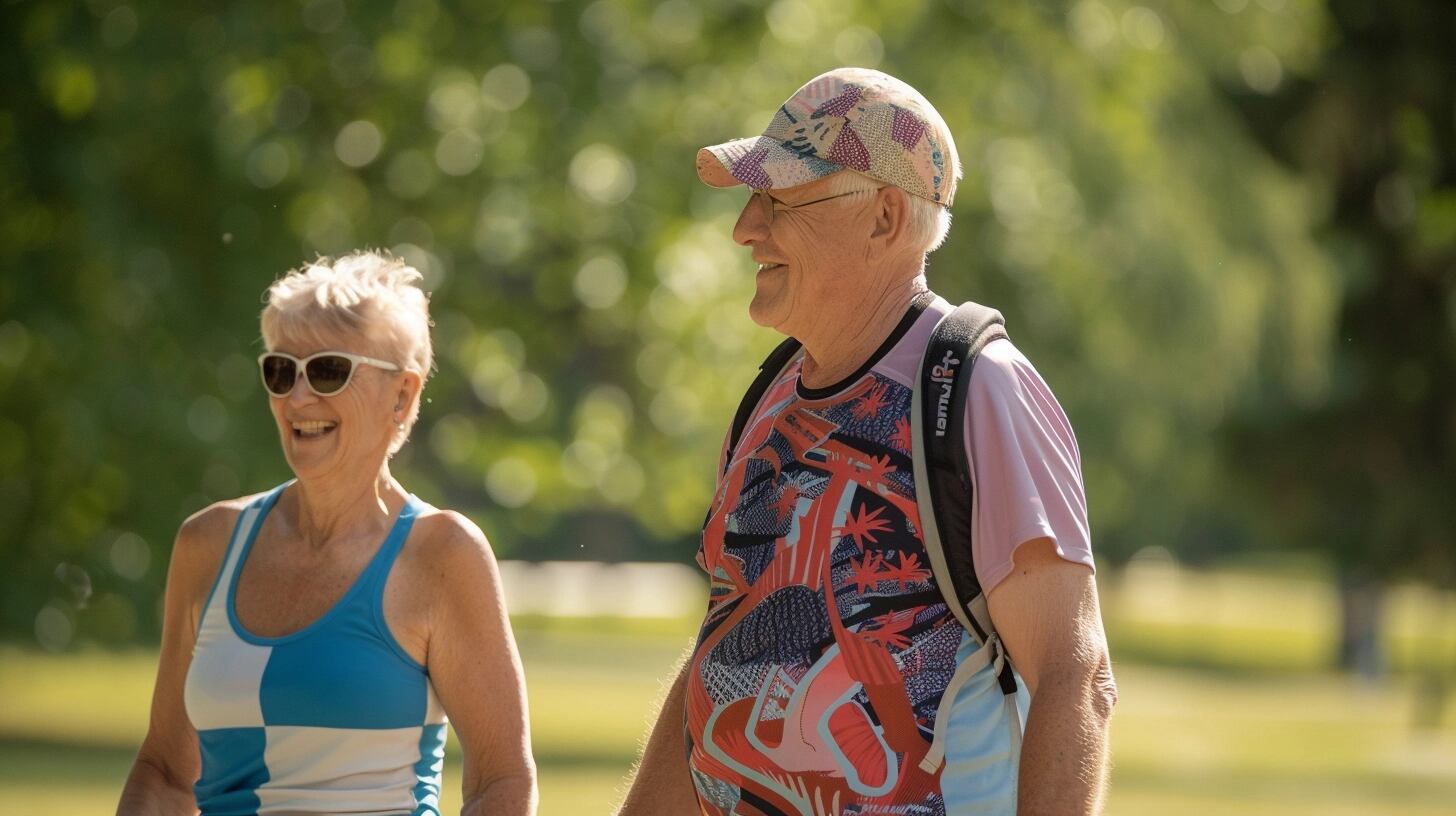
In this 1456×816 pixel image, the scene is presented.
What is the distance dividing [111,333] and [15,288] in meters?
0.69

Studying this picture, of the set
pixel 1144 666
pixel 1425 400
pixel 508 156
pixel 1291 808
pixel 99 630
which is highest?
pixel 508 156

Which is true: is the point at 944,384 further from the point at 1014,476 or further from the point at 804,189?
the point at 804,189

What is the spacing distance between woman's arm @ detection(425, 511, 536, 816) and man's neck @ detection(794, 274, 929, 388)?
0.81 m

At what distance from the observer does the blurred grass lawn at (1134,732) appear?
1555cm

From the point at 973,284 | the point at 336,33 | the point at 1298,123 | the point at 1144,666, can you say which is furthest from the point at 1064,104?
the point at 1144,666

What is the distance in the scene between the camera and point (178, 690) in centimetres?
384

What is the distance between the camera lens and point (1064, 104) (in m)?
18.0

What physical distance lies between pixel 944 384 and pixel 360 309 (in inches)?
50.3

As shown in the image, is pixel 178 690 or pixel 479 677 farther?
pixel 178 690

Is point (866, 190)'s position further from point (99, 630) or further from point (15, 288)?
point (99, 630)

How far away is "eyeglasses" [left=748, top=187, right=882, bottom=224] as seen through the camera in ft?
10.4

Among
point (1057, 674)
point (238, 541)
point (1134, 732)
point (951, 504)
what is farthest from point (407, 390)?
point (1134, 732)

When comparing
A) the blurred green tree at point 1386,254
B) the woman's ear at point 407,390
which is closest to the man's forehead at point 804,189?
the woman's ear at point 407,390

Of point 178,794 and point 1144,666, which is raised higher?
point 178,794
